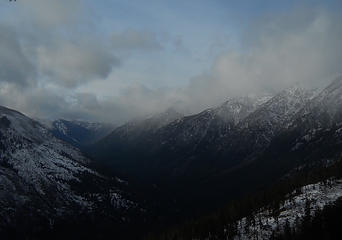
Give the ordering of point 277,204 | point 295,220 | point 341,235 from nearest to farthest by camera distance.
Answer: point 341,235, point 295,220, point 277,204

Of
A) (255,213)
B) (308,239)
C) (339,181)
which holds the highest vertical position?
(339,181)

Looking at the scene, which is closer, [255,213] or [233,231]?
[233,231]

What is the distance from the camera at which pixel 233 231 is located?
174m

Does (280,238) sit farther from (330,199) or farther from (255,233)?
(330,199)

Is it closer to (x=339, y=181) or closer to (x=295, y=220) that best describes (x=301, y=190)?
(x=339, y=181)

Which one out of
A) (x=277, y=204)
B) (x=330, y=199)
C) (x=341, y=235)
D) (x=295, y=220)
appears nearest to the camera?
(x=341, y=235)

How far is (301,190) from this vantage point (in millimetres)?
197625

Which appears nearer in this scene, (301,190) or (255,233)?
(255,233)

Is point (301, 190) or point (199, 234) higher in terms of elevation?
point (301, 190)

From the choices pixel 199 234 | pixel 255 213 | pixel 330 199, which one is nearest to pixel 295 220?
pixel 330 199

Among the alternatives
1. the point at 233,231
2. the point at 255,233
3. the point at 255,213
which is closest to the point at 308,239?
the point at 255,233

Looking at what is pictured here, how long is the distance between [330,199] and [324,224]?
68.2 feet

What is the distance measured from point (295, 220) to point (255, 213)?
126 feet

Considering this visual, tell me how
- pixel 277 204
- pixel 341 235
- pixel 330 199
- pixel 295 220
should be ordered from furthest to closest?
pixel 277 204 < pixel 330 199 < pixel 295 220 < pixel 341 235
